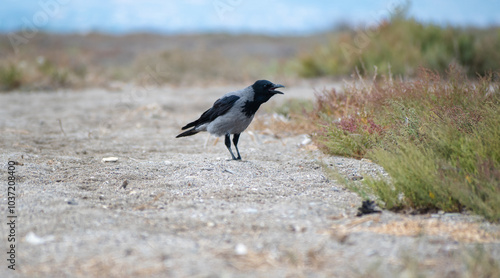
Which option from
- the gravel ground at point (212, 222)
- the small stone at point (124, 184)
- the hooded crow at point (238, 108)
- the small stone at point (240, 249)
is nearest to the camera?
the gravel ground at point (212, 222)

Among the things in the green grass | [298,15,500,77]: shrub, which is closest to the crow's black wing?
the green grass

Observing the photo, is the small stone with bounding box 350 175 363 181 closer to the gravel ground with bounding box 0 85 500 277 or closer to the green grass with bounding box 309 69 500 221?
the gravel ground with bounding box 0 85 500 277

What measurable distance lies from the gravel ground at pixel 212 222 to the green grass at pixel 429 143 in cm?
17

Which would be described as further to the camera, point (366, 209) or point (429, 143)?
point (429, 143)

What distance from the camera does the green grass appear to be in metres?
3.37

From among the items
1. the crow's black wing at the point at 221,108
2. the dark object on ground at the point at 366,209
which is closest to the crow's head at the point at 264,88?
the crow's black wing at the point at 221,108

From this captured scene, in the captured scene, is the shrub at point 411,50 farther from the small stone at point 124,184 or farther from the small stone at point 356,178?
the small stone at point 124,184

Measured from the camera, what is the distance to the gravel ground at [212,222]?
2.59 meters

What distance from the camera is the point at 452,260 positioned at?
8.66ft

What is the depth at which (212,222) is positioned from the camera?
329 cm

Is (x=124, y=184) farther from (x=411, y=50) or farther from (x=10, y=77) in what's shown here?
(x=411, y=50)

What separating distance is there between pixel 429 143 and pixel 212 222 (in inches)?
78.3

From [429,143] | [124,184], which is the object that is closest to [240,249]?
[124,184]

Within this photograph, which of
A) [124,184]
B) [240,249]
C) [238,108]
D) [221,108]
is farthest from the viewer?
[221,108]
